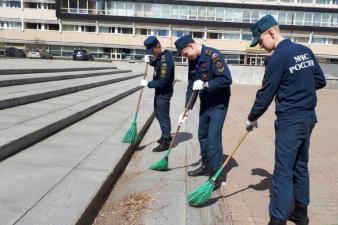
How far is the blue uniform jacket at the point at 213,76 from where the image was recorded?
4.93 metres

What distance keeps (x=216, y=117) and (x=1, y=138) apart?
2738 millimetres

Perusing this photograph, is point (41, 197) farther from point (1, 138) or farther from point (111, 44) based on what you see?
point (111, 44)

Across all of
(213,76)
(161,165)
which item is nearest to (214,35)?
(161,165)

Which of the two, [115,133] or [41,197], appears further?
[115,133]

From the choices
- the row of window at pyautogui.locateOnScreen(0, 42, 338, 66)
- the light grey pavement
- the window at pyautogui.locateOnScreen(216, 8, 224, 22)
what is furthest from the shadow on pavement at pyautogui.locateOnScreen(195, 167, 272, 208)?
the window at pyautogui.locateOnScreen(216, 8, 224, 22)

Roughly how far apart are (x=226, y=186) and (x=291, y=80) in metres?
2.07

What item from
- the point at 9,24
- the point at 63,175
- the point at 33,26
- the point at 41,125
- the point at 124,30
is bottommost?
the point at 63,175

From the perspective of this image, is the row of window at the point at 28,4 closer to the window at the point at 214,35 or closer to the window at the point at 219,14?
the window at the point at 214,35

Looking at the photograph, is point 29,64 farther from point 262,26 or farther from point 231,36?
point 231,36

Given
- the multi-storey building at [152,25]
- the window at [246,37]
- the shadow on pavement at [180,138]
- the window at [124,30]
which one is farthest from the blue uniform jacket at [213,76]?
the window at [246,37]

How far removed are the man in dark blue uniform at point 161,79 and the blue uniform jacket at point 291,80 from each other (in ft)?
9.06

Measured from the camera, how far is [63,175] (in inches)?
180

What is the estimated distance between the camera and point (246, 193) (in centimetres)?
509

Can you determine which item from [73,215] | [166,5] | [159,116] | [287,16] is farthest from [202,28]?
[73,215]
